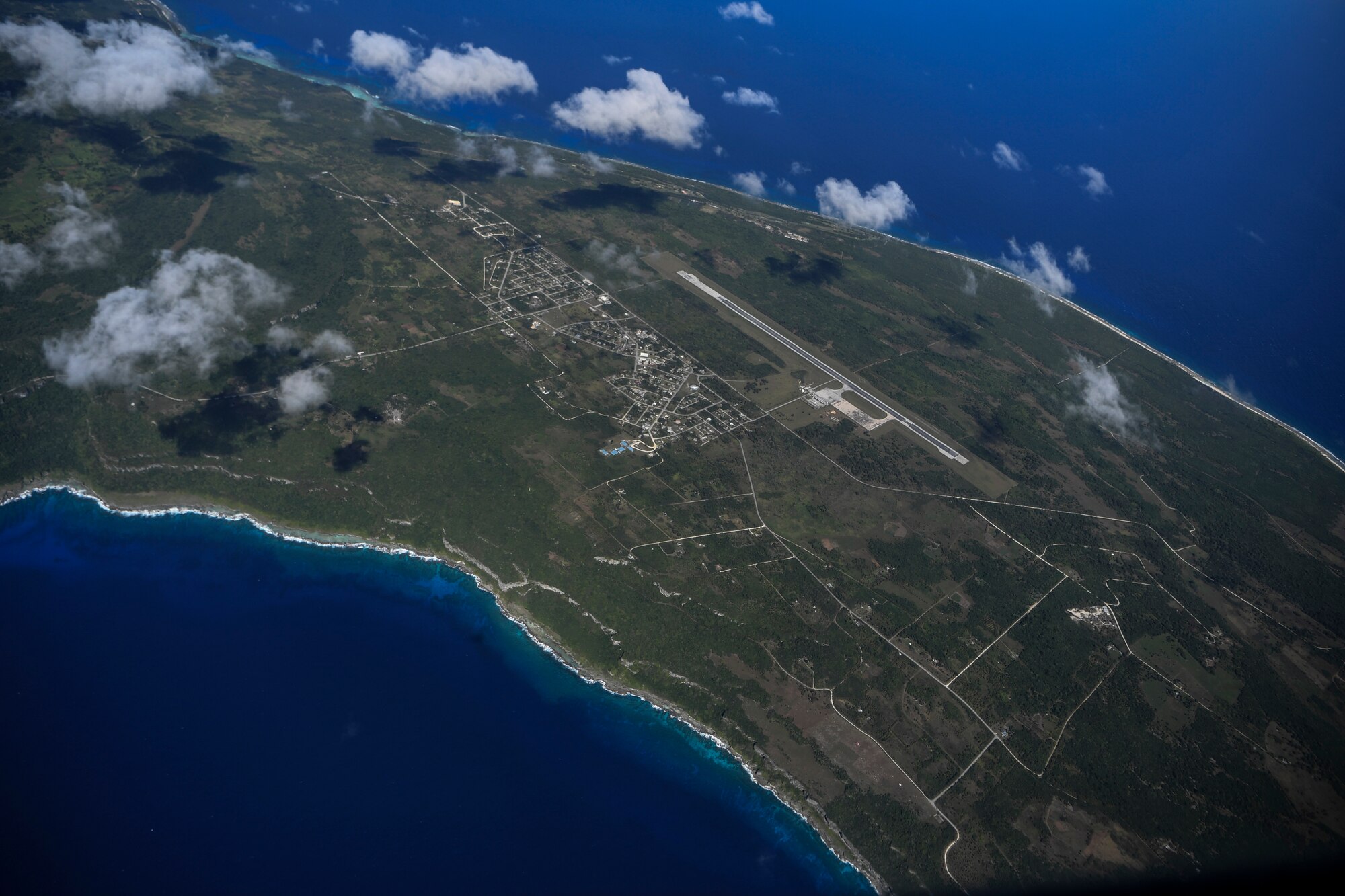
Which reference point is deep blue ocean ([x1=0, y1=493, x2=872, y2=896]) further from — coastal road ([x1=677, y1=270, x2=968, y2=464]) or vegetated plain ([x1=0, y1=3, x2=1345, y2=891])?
coastal road ([x1=677, y1=270, x2=968, y2=464])

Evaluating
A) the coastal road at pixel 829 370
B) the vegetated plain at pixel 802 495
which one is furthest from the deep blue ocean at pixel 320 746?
the coastal road at pixel 829 370

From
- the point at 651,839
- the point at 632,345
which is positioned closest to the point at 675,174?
the point at 632,345

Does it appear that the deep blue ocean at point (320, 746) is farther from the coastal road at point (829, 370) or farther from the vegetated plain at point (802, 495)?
the coastal road at point (829, 370)

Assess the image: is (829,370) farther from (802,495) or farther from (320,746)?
(320,746)

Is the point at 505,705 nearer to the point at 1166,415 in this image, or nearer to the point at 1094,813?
the point at 1094,813

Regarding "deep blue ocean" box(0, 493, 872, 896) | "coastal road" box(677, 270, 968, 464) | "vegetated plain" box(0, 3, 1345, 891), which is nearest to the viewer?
"deep blue ocean" box(0, 493, 872, 896)

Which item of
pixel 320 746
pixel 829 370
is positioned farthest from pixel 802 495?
pixel 320 746

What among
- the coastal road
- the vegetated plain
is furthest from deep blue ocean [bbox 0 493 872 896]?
the coastal road
